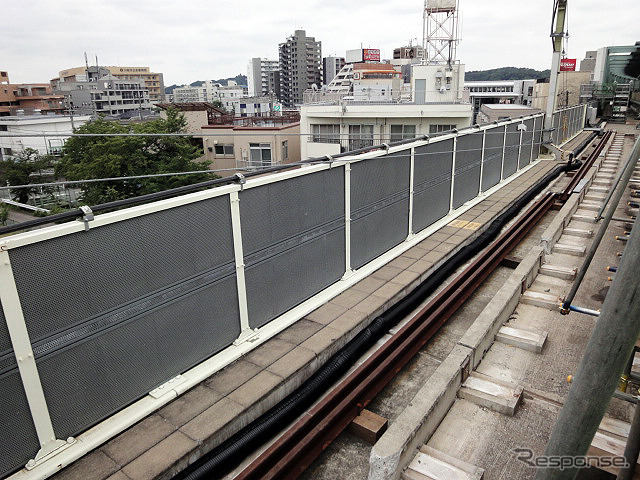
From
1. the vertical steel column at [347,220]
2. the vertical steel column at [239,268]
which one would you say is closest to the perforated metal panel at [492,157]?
the vertical steel column at [347,220]

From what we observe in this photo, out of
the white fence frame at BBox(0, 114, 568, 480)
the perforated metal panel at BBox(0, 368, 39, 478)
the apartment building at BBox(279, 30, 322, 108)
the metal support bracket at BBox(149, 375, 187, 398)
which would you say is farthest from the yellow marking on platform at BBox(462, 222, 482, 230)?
the apartment building at BBox(279, 30, 322, 108)

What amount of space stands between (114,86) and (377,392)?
10910cm

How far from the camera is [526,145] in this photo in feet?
55.9

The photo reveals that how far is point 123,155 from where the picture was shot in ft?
89.5

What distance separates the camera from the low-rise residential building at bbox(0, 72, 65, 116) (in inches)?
3354

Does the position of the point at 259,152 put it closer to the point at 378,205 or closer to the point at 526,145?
the point at 526,145

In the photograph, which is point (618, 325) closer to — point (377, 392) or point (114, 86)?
point (377, 392)

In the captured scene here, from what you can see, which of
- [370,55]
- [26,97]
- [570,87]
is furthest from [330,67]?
[570,87]

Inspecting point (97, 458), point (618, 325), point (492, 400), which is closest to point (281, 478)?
point (97, 458)

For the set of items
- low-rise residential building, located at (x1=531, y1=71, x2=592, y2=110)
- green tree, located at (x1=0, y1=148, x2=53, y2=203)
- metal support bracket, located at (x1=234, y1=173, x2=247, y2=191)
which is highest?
low-rise residential building, located at (x1=531, y1=71, x2=592, y2=110)

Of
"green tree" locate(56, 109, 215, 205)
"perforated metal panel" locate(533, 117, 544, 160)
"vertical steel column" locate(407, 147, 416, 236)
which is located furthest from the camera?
"green tree" locate(56, 109, 215, 205)

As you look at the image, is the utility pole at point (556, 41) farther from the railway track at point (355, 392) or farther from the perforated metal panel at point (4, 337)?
the perforated metal panel at point (4, 337)

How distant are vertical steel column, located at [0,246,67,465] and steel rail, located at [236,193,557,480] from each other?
1553 mm

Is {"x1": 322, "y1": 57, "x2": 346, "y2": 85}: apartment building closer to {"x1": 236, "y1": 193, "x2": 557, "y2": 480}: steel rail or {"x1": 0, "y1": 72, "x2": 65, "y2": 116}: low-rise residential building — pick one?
{"x1": 0, "y1": 72, "x2": 65, "y2": 116}: low-rise residential building
